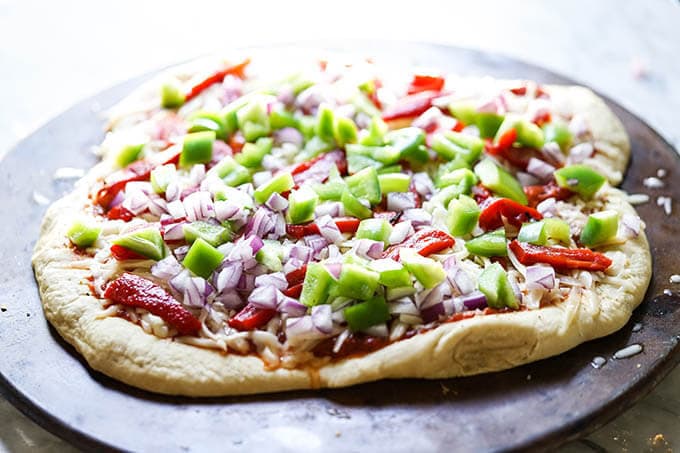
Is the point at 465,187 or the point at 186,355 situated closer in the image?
the point at 186,355

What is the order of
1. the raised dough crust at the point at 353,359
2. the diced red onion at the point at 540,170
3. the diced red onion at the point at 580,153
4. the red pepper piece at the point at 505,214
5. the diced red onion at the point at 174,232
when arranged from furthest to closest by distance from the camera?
the diced red onion at the point at 580,153, the diced red onion at the point at 540,170, the red pepper piece at the point at 505,214, the diced red onion at the point at 174,232, the raised dough crust at the point at 353,359

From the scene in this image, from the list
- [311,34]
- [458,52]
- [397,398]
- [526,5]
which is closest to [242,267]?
[397,398]

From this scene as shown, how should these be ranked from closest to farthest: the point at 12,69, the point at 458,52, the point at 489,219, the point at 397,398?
1. the point at 397,398
2. the point at 489,219
3. the point at 458,52
4. the point at 12,69

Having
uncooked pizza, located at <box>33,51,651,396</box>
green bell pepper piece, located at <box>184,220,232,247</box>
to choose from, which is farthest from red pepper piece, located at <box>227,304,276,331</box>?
green bell pepper piece, located at <box>184,220,232,247</box>

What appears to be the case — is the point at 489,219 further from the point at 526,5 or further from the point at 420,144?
the point at 526,5

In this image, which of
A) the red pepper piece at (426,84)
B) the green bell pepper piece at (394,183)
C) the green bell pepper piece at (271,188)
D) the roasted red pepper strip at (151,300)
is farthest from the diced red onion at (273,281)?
the red pepper piece at (426,84)

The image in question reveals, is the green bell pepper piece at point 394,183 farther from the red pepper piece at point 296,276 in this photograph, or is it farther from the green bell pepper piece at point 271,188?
the red pepper piece at point 296,276

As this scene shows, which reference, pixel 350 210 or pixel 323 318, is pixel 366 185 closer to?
pixel 350 210
